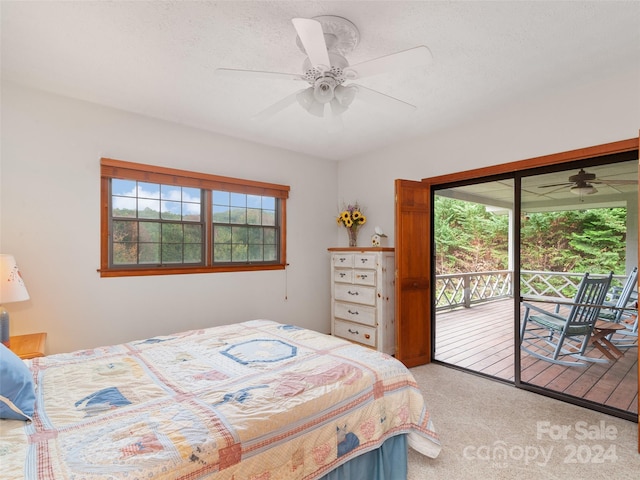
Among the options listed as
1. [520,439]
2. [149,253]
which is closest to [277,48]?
[149,253]

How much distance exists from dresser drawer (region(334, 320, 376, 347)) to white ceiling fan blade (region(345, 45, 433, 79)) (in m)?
2.71

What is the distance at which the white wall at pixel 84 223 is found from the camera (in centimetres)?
264

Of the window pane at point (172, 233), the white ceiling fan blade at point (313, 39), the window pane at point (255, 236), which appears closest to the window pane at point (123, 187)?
the window pane at point (172, 233)

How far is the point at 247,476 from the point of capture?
1214mm

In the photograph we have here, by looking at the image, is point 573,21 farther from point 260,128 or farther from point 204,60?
point 260,128

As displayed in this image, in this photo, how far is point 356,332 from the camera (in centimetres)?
391

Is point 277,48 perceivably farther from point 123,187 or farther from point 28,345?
point 28,345

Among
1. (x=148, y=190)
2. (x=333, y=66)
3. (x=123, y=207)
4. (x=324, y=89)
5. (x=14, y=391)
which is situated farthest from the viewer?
(x=148, y=190)

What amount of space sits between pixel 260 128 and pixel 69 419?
3009 millimetres

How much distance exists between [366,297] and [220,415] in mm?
2649

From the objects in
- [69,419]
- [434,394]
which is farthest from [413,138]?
[69,419]

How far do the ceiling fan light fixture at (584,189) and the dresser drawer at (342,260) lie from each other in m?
2.24

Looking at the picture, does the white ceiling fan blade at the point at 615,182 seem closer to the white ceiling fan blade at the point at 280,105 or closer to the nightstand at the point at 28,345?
the white ceiling fan blade at the point at 280,105

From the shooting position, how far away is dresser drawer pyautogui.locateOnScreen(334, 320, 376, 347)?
373 centimetres
